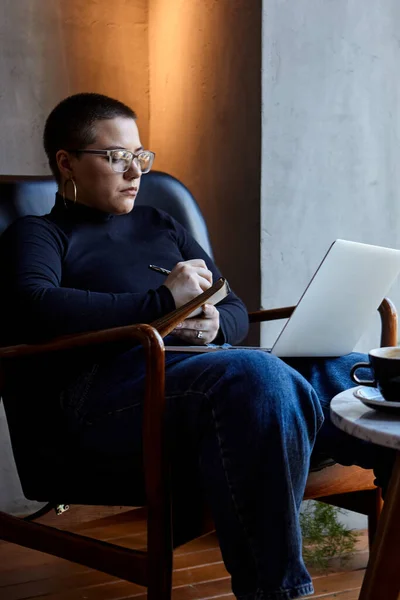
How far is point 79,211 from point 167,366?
0.49 metres

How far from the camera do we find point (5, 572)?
2.14 metres

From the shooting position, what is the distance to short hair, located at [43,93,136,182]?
1900 millimetres

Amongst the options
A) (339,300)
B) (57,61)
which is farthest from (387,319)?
(57,61)

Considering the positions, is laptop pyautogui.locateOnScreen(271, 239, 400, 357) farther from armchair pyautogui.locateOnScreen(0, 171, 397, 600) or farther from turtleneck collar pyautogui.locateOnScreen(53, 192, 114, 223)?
turtleneck collar pyautogui.locateOnScreen(53, 192, 114, 223)

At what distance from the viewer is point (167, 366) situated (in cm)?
160

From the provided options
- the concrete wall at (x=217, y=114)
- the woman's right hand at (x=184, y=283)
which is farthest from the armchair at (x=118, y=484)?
the concrete wall at (x=217, y=114)

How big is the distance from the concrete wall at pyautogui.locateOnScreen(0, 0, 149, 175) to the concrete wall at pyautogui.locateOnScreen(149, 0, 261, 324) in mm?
70

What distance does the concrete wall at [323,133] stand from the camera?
2252 millimetres

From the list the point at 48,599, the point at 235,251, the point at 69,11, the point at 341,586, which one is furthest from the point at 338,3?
the point at 48,599

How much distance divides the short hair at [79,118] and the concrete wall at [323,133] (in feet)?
1.63

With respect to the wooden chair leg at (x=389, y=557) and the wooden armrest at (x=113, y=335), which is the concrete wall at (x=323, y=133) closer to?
the wooden armrest at (x=113, y=335)

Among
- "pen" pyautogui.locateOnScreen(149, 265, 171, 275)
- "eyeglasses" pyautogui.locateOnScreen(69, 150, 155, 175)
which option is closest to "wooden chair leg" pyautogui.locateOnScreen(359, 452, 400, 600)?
"pen" pyautogui.locateOnScreen(149, 265, 171, 275)

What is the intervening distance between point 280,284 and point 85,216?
0.64 metres

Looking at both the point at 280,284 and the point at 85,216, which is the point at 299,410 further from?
the point at 280,284
